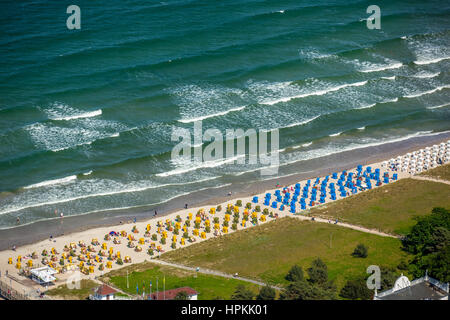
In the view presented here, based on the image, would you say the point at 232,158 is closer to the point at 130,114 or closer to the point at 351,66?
the point at 130,114

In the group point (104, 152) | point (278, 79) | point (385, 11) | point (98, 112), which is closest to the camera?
point (104, 152)

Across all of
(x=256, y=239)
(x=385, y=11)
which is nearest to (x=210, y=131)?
(x=256, y=239)

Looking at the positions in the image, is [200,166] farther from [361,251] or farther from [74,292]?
[74,292]

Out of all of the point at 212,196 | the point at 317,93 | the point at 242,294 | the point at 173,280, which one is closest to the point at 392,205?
the point at 212,196

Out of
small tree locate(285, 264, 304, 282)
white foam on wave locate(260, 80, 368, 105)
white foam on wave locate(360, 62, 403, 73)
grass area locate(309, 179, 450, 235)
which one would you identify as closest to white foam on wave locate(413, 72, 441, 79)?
white foam on wave locate(360, 62, 403, 73)

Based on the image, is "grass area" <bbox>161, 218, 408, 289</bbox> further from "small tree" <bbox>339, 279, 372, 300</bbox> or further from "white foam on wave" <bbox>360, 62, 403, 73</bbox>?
"white foam on wave" <bbox>360, 62, 403, 73</bbox>

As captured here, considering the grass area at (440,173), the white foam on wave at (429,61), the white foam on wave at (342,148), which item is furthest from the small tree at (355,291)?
the white foam on wave at (429,61)
